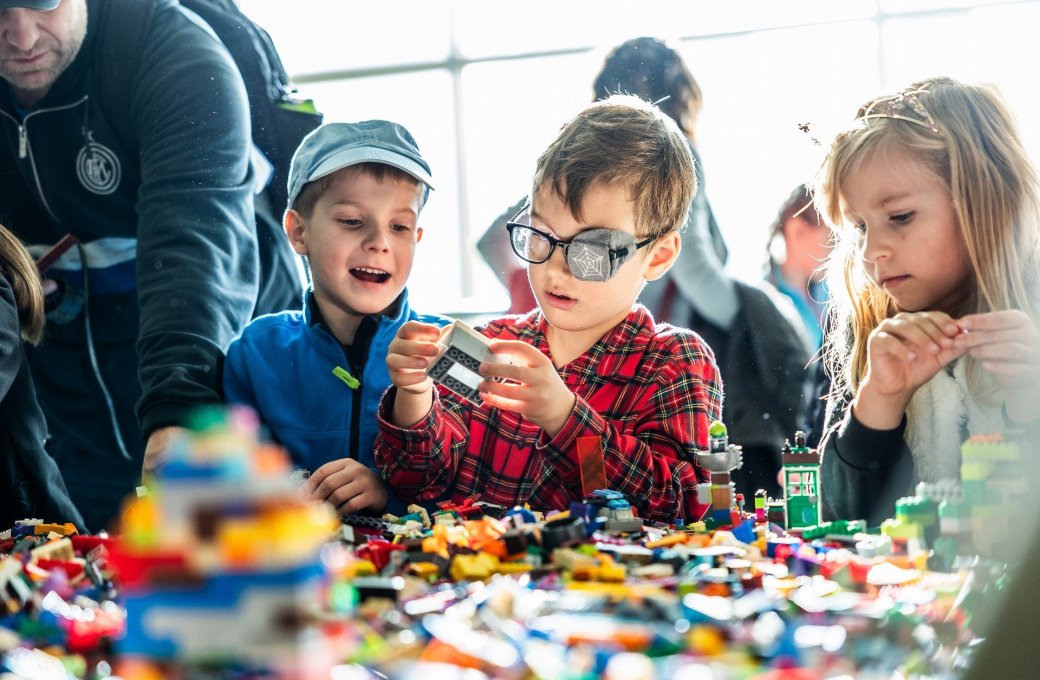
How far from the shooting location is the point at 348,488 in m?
1.14

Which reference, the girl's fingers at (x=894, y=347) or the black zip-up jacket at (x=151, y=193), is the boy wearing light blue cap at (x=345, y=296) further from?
the girl's fingers at (x=894, y=347)

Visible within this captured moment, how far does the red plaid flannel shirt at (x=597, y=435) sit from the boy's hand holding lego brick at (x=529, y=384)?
0.06ft

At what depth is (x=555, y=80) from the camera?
1.53 metres

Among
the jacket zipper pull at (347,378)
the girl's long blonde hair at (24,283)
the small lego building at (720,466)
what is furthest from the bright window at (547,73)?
the small lego building at (720,466)

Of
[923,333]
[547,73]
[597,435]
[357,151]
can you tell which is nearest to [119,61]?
[357,151]

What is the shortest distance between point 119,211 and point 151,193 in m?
0.08

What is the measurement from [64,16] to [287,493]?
1326 mm

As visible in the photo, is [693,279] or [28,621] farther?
[693,279]

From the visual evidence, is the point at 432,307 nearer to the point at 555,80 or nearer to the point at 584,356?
the point at 555,80

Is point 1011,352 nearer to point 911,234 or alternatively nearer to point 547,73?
point 911,234

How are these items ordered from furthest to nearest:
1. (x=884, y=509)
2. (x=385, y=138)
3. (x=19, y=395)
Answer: (x=19, y=395), (x=385, y=138), (x=884, y=509)

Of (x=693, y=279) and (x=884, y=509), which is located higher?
(x=693, y=279)

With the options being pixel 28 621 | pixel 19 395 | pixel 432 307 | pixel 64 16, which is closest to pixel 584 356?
pixel 432 307

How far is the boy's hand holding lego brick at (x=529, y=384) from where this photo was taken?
40.0 inches
